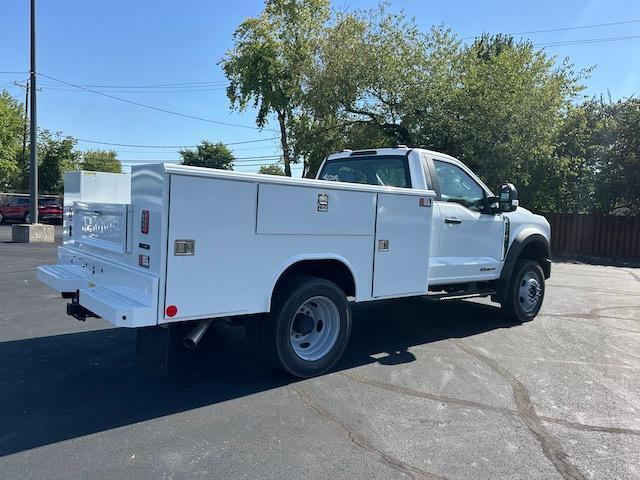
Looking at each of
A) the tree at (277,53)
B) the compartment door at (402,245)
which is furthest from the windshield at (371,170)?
the tree at (277,53)

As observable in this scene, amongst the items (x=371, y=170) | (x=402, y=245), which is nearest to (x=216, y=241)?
(x=402, y=245)

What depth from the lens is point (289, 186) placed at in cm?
459

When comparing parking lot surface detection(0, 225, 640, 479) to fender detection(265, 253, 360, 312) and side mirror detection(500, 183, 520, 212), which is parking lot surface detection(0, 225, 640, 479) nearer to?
fender detection(265, 253, 360, 312)

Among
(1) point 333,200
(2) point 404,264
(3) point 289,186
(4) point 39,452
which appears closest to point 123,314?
(4) point 39,452

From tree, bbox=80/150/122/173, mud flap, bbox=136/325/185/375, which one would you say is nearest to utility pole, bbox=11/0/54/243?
mud flap, bbox=136/325/185/375

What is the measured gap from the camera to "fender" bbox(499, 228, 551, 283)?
7.46 m

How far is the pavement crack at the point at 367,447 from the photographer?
347cm

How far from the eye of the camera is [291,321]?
485 cm

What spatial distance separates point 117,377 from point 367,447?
2.59 meters

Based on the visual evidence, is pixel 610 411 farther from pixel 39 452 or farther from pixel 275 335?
pixel 39 452

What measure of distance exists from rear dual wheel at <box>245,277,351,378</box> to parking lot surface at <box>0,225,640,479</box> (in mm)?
217

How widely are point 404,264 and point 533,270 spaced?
125 inches

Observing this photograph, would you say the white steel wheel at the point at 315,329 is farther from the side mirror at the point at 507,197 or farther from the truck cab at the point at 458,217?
the side mirror at the point at 507,197

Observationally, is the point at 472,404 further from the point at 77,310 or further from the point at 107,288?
the point at 77,310
